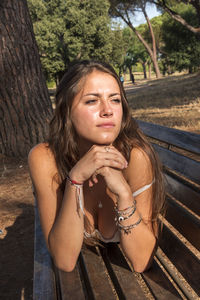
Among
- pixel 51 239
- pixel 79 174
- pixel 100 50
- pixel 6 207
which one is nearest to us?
pixel 79 174

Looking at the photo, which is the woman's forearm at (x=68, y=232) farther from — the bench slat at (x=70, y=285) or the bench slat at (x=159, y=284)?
the bench slat at (x=159, y=284)

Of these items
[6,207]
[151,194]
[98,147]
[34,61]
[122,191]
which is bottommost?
[6,207]

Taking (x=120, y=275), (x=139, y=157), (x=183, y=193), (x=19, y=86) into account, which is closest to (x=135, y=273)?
(x=120, y=275)

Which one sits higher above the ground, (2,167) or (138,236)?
(138,236)

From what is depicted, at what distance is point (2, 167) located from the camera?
18.9 ft

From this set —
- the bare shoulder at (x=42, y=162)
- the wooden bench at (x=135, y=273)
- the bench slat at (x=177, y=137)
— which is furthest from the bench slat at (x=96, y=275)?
the bench slat at (x=177, y=137)

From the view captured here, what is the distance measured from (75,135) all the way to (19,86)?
12.8ft

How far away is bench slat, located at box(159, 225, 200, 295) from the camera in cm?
154

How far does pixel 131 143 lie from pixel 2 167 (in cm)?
431

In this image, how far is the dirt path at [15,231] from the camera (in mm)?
2885

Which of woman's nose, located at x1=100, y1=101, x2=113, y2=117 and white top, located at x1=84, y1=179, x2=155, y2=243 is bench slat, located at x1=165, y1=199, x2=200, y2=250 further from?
woman's nose, located at x1=100, y1=101, x2=113, y2=117

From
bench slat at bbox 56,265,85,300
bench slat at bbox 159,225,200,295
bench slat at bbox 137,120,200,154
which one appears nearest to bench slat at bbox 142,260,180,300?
bench slat at bbox 159,225,200,295

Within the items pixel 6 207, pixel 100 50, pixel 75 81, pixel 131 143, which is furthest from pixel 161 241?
pixel 100 50

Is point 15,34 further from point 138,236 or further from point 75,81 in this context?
point 138,236
